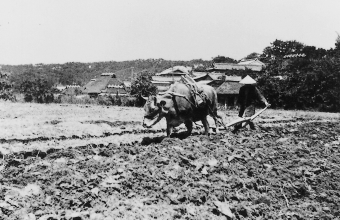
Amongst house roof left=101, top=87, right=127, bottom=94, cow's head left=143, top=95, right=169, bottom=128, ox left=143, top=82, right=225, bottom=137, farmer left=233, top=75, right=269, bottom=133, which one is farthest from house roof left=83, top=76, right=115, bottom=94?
cow's head left=143, top=95, right=169, bottom=128

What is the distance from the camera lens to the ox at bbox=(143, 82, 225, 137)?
28.8ft

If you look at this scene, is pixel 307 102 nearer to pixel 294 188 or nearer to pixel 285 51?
pixel 294 188

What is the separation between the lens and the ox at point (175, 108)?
879 centimetres

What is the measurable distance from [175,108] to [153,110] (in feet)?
2.49

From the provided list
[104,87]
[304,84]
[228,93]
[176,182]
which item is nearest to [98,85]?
[104,87]

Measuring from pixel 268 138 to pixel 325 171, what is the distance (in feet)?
10.1

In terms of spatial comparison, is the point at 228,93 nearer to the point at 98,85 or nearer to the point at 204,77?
the point at 204,77

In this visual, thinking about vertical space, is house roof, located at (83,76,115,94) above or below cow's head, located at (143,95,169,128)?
below

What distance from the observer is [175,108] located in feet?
30.5

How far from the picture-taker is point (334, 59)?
1302 inches

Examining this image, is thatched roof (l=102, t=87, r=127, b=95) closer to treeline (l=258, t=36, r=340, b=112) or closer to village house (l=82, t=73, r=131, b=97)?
village house (l=82, t=73, r=131, b=97)

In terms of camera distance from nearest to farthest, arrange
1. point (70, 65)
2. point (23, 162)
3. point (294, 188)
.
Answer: point (294, 188) < point (23, 162) < point (70, 65)

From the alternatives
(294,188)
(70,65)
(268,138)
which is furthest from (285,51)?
(70,65)

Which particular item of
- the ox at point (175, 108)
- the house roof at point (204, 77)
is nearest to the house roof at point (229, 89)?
the house roof at point (204, 77)
